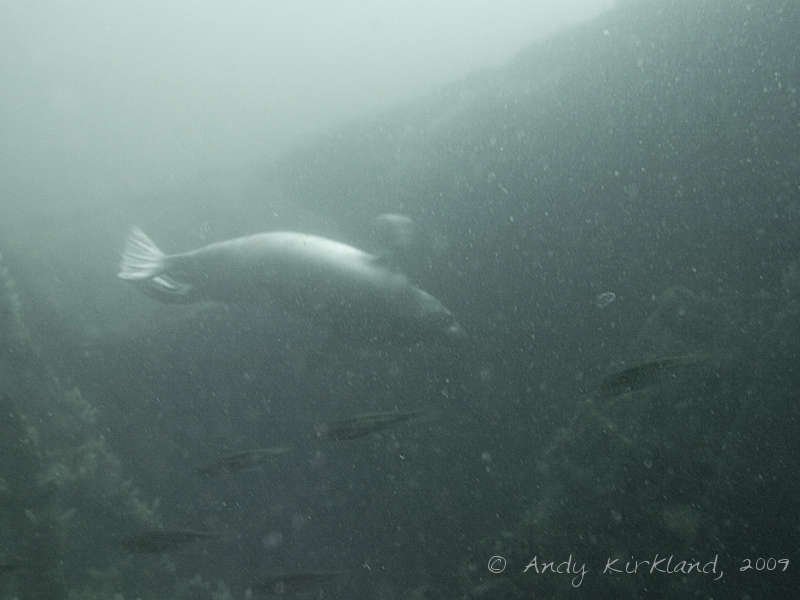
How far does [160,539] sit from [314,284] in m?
2.10

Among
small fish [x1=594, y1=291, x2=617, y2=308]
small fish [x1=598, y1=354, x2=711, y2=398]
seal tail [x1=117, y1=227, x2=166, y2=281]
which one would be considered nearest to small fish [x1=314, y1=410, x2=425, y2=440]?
small fish [x1=598, y1=354, x2=711, y2=398]

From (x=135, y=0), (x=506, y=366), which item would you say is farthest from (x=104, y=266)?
(x=135, y=0)

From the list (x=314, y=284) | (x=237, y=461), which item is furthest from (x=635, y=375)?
(x=314, y=284)

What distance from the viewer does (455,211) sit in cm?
509

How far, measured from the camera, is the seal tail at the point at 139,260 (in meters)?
5.32

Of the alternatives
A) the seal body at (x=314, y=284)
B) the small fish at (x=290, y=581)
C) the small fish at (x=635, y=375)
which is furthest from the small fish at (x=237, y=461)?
the small fish at (x=635, y=375)

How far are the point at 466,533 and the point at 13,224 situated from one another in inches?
459

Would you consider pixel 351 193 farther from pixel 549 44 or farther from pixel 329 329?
pixel 549 44

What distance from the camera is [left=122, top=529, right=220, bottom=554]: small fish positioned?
3.27 metres

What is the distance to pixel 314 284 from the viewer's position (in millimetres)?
4301

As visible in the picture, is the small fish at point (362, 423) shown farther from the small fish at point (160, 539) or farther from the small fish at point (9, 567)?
the small fish at point (9, 567)

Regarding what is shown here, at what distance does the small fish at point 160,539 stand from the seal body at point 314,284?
1.87 m

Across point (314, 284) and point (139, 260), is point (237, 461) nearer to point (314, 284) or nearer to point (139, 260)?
point (314, 284)

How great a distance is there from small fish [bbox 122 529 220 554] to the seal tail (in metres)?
2.73
